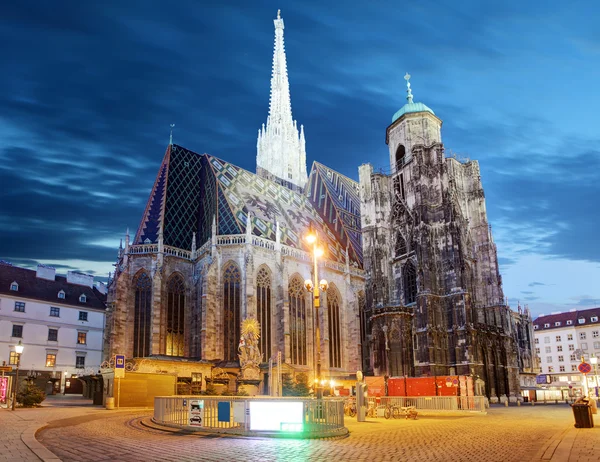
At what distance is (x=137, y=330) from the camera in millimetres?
42188

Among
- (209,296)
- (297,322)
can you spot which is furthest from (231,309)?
(297,322)

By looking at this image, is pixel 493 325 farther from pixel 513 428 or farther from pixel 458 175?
pixel 513 428

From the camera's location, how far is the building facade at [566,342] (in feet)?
242

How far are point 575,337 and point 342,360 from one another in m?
45.2

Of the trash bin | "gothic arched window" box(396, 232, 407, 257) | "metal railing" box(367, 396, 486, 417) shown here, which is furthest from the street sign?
"gothic arched window" box(396, 232, 407, 257)

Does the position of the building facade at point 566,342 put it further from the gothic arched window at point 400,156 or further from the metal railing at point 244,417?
the metal railing at point 244,417

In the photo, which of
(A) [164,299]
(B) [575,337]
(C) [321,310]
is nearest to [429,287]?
(C) [321,310]

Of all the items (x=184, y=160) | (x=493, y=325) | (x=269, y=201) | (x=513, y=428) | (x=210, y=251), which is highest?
(x=184, y=160)

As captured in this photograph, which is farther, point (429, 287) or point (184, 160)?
point (184, 160)

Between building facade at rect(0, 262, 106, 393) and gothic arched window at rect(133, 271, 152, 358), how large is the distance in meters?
8.91

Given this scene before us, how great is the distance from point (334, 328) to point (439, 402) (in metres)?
24.7

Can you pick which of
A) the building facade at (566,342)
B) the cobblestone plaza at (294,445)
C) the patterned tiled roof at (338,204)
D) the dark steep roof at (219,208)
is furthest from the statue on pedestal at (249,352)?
the building facade at (566,342)

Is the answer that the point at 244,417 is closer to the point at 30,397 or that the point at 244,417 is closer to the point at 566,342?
the point at 30,397

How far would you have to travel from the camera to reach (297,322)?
46.3 m
